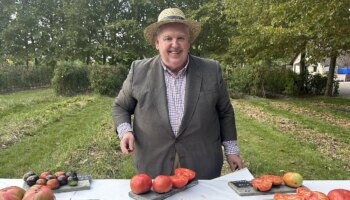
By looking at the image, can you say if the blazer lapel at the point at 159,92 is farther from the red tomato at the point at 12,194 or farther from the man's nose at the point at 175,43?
the red tomato at the point at 12,194

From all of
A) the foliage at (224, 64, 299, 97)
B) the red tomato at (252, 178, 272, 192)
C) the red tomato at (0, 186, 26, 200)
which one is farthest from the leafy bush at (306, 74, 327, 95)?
the red tomato at (0, 186, 26, 200)

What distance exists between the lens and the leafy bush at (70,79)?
20.9 m

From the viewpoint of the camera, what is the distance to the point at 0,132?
9.34m

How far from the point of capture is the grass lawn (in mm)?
6636

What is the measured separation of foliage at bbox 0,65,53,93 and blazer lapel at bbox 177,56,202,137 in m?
24.0

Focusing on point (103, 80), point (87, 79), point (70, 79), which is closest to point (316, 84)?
point (103, 80)

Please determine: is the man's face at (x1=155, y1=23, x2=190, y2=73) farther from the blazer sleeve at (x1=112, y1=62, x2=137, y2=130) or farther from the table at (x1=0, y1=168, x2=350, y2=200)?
the table at (x1=0, y1=168, x2=350, y2=200)

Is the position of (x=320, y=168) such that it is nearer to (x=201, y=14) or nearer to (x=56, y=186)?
(x=56, y=186)

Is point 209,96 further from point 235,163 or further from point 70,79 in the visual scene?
point 70,79

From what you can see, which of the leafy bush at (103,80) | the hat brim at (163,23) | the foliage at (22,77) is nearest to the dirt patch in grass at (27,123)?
the leafy bush at (103,80)

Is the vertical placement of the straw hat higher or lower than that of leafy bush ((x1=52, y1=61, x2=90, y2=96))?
higher

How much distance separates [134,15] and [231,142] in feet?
84.5

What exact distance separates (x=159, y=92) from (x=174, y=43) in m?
0.41

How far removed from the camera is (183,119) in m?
2.95
